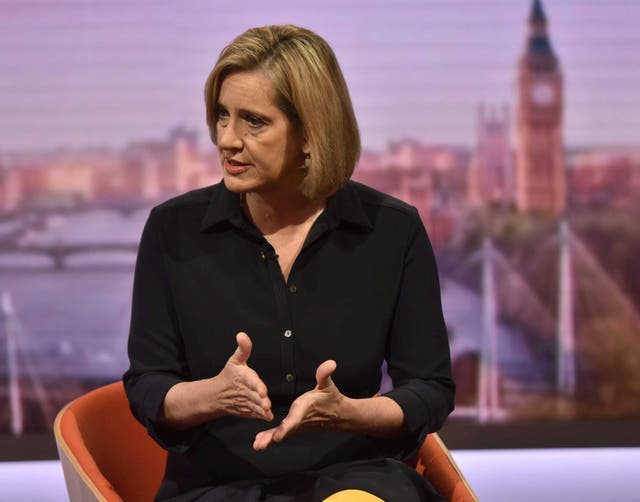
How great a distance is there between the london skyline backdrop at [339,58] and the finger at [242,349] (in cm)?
247

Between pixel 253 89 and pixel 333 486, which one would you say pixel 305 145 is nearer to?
pixel 253 89

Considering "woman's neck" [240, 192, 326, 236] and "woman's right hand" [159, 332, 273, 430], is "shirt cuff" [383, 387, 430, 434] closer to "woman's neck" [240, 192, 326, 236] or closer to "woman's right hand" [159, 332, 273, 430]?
"woman's right hand" [159, 332, 273, 430]

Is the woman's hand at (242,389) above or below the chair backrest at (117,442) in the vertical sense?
above

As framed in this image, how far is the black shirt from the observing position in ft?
6.44

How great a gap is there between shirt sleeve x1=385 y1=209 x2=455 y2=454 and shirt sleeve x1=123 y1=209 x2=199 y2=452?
41 cm

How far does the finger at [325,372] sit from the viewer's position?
176cm

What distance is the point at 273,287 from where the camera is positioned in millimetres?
1981

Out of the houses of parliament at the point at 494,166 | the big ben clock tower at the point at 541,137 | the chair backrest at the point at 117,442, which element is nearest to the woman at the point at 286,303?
the chair backrest at the point at 117,442

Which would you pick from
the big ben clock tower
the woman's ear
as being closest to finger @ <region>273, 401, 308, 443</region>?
the woman's ear

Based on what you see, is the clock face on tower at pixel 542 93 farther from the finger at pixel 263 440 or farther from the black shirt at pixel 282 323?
the finger at pixel 263 440

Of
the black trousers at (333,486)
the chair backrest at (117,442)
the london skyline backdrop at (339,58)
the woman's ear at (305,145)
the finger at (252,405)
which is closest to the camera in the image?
the finger at (252,405)

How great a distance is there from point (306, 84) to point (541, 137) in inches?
98.9

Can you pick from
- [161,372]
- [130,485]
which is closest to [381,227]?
[161,372]

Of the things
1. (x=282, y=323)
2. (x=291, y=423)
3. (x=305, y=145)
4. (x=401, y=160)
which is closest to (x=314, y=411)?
(x=291, y=423)
